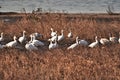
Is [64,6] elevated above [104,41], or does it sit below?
below

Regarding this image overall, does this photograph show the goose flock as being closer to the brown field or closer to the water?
the brown field

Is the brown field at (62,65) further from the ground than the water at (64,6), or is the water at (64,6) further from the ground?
the brown field at (62,65)

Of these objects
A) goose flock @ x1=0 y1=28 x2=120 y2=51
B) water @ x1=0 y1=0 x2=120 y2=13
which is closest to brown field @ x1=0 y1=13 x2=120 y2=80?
goose flock @ x1=0 y1=28 x2=120 y2=51

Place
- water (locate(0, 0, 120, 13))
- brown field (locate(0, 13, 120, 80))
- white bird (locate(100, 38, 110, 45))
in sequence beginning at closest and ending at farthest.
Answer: brown field (locate(0, 13, 120, 80))
white bird (locate(100, 38, 110, 45))
water (locate(0, 0, 120, 13))

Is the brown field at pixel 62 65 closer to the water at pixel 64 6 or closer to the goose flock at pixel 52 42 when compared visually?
the goose flock at pixel 52 42

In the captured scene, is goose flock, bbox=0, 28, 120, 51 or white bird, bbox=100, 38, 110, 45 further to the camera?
white bird, bbox=100, 38, 110, 45

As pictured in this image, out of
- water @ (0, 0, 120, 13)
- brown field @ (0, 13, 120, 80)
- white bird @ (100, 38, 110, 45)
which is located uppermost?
brown field @ (0, 13, 120, 80)

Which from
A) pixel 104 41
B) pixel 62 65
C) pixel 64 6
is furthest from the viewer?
pixel 64 6

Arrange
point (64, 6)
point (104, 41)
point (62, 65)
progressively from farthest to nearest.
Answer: point (64, 6) < point (104, 41) < point (62, 65)

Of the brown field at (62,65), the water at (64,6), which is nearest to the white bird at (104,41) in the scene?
the brown field at (62,65)

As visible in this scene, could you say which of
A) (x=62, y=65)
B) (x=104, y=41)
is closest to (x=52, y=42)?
(x=104, y=41)

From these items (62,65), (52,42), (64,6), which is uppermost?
(62,65)

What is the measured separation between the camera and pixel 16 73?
10562 mm

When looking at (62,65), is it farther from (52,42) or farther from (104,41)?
(52,42)
